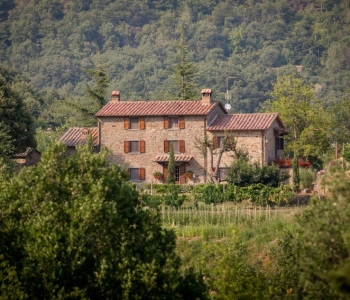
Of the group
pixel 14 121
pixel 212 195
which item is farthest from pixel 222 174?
pixel 14 121

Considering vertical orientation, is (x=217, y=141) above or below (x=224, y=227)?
above

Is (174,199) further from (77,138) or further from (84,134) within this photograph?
(84,134)

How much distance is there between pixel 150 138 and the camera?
218 ft

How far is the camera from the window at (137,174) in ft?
217

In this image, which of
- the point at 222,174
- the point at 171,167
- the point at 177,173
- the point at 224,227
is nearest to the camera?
the point at 224,227

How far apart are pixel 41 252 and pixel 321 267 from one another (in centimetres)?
754

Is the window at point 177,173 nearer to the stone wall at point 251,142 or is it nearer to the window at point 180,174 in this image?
the window at point 180,174

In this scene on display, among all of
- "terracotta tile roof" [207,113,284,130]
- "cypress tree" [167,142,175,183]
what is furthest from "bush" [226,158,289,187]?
"cypress tree" [167,142,175,183]

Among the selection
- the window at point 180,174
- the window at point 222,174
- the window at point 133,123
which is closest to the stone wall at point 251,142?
the window at point 222,174

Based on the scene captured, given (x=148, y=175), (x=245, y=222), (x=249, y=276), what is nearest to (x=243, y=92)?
(x=148, y=175)

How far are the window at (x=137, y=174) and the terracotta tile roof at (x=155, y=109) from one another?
332 cm

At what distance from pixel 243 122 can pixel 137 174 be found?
7.15 m

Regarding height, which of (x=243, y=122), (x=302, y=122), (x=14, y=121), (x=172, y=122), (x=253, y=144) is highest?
(x=302, y=122)

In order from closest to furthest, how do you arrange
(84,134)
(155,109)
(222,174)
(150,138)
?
(222,174) < (150,138) < (155,109) < (84,134)
